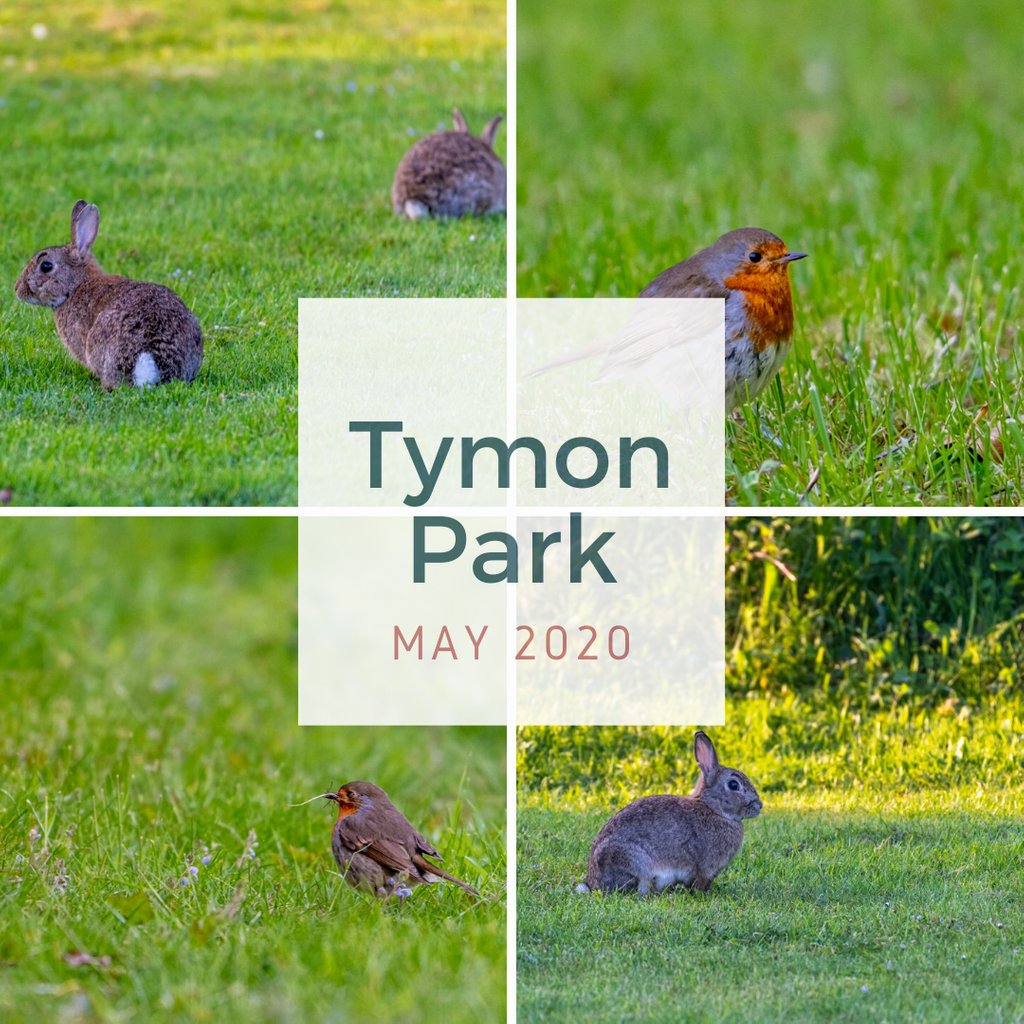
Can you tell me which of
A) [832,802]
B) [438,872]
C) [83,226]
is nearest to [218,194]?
[83,226]

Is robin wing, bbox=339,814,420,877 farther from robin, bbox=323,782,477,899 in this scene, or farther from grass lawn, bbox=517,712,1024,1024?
grass lawn, bbox=517,712,1024,1024

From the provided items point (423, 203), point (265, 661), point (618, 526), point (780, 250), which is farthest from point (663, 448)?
point (265, 661)

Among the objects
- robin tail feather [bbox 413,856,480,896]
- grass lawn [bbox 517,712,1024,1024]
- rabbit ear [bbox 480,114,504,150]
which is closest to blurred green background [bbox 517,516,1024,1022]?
grass lawn [bbox 517,712,1024,1024]

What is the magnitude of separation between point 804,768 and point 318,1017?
7.57 ft

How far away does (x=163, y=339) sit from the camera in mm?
4934

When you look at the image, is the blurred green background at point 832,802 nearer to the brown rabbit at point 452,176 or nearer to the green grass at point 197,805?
the green grass at point 197,805

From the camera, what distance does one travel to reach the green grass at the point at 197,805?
13.0ft

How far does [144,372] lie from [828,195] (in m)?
4.14

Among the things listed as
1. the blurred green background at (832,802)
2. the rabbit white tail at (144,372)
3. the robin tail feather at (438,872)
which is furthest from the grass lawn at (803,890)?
the rabbit white tail at (144,372)

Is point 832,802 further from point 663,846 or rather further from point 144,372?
point 144,372

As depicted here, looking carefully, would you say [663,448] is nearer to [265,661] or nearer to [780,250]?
[780,250]

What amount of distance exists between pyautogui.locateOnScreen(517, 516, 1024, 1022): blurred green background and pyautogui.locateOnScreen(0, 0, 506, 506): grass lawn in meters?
1.47

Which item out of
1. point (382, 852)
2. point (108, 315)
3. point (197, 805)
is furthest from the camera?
point (197, 805)

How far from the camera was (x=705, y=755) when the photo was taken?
5.17 meters
